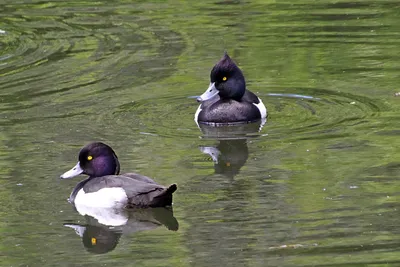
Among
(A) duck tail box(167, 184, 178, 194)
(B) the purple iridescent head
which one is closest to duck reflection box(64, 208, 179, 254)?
(A) duck tail box(167, 184, 178, 194)

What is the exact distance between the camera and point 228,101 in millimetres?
14977

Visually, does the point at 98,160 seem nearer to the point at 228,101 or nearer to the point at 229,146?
the point at 229,146

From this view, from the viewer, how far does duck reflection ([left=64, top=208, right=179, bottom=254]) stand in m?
10.2

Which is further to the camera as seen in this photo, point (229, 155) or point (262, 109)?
point (262, 109)

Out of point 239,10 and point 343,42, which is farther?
point 239,10

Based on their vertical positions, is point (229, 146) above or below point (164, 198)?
below

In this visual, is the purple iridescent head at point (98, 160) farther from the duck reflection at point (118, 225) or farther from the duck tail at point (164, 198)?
the duck tail at point (164, 198)

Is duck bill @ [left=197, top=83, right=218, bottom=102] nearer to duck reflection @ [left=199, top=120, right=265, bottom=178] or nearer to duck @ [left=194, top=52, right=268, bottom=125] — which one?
duck @ [left=194, top=52, right=268, bottom=125]

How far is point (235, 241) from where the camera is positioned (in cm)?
969

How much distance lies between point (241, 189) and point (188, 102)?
4.66m

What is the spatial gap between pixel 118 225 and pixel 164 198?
488 mm

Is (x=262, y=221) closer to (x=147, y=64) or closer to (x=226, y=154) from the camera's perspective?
(x=226, y=154)

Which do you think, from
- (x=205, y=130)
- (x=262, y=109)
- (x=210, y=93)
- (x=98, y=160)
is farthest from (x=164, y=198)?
(x=210, y=93)

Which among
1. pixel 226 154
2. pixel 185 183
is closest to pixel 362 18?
pixel 226 154
